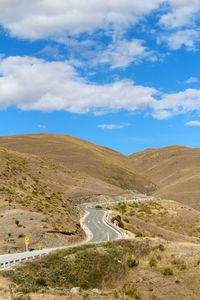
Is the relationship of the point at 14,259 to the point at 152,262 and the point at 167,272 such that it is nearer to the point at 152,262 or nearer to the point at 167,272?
the point at 152,262

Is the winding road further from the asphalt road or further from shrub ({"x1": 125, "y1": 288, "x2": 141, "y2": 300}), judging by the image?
shrub ({"x1": 125, "y1": 288, "x2": 141, "y2": 300})

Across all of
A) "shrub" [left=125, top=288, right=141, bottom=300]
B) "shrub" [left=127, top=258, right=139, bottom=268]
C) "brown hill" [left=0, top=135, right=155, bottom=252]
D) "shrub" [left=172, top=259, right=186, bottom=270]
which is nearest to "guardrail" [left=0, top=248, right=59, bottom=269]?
"shrub" [left=127, top=258, right=139, bottom=268]

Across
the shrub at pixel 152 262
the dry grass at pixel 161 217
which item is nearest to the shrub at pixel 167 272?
the shrub at pixel 152 262

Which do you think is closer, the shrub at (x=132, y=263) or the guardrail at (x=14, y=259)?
the guardrail at (x=14, y=259)

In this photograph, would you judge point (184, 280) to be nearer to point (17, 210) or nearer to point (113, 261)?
point (113, 261)

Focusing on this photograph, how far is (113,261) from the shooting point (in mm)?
35281

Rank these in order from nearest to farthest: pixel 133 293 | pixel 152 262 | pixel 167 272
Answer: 1. pixel 133 293
2. pixel 167 272
3. pixel 152 262

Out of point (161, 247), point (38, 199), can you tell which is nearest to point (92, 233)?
point (38, 199)

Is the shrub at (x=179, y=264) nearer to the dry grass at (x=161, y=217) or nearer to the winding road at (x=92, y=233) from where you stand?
the winding road at (x=92, y=233)

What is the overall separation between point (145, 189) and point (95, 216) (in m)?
123

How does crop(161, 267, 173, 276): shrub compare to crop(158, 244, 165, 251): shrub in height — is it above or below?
below

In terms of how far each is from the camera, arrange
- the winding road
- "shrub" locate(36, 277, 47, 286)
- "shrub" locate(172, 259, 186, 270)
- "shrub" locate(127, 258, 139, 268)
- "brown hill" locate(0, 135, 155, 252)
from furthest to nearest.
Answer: "brown hill" locate(0, 135, 155, 252) < "shrub" locate(127, 258, 139, 268) < the winding road < "shrub" locate(172, 259, 186, 270) < "shrub" locate(36, 277, 47, 286)

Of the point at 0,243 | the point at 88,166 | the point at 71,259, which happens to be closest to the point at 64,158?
the point at 88,166

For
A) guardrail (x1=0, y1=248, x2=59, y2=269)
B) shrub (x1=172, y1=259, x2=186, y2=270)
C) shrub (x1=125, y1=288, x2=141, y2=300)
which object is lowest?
shrub (x1=125, y1=288, x2=141, y2=300)
